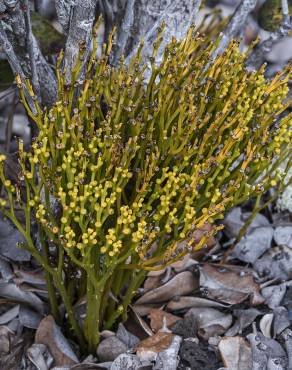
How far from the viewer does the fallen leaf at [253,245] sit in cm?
202

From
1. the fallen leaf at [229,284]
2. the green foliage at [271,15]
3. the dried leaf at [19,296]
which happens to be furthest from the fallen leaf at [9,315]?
the green foliage at [271,15]

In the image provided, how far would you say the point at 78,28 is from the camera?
162 centimetres

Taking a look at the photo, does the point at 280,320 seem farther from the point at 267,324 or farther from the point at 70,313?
the point at 70,313

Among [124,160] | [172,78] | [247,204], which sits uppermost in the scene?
[172,78]

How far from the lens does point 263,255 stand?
2053 mm

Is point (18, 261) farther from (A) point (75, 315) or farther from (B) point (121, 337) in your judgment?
(B) point (121, 337)

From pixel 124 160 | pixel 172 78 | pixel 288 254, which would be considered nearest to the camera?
pixel 124 160

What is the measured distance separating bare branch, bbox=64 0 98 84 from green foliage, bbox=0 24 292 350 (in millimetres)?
108

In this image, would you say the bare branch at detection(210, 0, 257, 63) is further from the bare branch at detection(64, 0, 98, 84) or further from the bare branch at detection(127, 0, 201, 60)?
the bare branch at detection(64, 0, 98, 84)

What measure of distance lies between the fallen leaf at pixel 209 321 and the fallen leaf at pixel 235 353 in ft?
0.35

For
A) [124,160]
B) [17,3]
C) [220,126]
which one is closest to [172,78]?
[220,126]

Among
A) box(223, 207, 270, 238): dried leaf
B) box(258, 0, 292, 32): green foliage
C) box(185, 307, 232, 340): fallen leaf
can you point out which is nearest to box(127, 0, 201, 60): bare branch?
box(258, 0, 292, 32): green foliage

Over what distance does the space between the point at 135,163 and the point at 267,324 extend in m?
0.68

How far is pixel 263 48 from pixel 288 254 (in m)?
0.81
